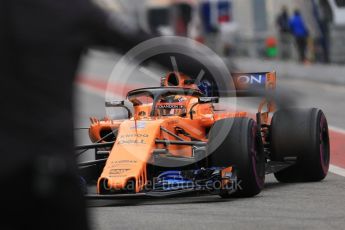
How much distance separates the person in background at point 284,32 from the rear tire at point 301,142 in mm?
25737

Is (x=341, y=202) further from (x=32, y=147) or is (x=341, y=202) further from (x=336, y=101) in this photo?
(x=336, y=101)

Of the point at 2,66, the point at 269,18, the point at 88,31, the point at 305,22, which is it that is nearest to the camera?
the point at 2,66

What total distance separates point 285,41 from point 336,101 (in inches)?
461

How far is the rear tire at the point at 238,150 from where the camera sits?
1032 centimetres

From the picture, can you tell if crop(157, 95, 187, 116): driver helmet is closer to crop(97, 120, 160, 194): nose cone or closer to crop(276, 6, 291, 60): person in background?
crop(97, 120, 160, 194): nose cone

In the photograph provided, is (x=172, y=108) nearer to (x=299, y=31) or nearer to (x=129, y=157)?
(x=129, y=157)

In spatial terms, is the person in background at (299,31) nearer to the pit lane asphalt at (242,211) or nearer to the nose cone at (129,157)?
the pit lane asphalt at (242,211)

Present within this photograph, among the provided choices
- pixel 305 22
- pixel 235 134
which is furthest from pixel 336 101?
pixel 235 134

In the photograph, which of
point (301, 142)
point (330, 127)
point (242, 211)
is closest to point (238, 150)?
point (242, 211)

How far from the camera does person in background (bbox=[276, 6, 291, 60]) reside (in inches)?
1490

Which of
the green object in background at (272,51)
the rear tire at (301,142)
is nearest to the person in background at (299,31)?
the green object in background at (272,51)

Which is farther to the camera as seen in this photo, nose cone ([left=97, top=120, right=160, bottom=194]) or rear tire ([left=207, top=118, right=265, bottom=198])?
rear tire ([left=207, top=118, right=265, bottom=198])

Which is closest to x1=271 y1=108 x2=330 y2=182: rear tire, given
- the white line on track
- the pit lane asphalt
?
the pit lane asphalt

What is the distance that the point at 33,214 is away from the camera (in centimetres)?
351
